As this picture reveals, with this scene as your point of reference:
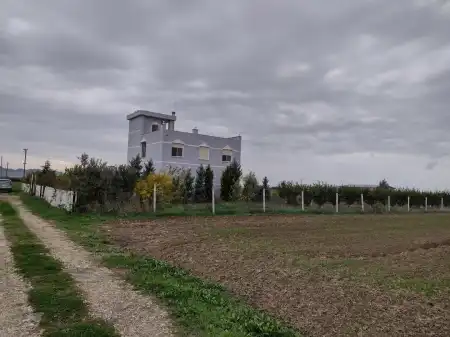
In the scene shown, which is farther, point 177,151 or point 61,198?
point 177,151

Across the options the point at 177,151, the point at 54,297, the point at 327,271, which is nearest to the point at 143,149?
the point at 177,151

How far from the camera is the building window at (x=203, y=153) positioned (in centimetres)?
3778

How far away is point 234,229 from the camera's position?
14.1 meters

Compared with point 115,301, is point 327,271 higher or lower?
higher

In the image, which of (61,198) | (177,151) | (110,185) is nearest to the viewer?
(110,185)

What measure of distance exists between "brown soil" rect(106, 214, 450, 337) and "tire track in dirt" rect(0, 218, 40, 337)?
2795 mm

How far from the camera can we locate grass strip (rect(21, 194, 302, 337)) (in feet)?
15.0

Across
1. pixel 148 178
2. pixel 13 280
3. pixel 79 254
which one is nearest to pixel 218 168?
pixel 148 178

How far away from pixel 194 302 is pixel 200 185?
3009 centimetres

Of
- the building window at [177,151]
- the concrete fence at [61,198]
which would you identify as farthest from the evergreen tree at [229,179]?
Answer: the concrete fence at [61,198]

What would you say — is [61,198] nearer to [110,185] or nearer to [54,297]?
[110,185]

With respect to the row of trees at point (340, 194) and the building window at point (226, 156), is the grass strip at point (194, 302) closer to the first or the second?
the row of trees at point (340, 194)

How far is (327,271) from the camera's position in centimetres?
746

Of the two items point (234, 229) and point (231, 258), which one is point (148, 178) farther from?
point (231, 258)
